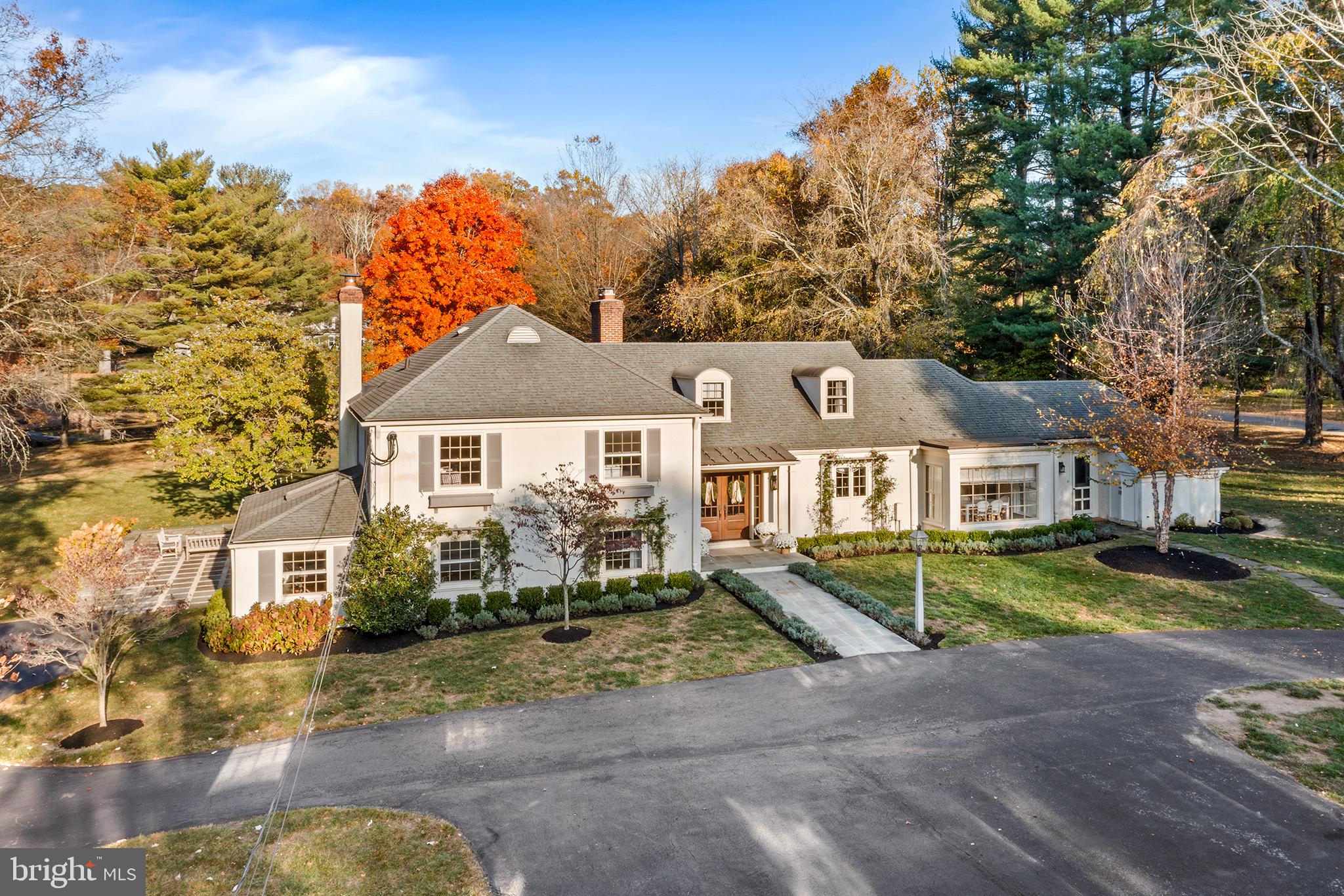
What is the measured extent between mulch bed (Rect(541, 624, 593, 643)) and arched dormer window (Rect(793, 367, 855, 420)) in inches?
434

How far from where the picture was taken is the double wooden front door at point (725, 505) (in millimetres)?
22078

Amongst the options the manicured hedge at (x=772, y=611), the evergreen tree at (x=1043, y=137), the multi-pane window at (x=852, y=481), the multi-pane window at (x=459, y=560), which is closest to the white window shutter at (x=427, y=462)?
the multi-pane window at (x=459, y=560)

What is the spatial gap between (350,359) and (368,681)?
1043 cm

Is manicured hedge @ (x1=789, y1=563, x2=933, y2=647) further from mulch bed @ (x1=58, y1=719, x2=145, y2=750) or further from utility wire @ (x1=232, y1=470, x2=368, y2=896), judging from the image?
mulch bed @ (x1=58, y1=719, x2=145, y2=750)

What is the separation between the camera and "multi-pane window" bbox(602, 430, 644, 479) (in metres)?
18.6

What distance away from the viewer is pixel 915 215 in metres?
35.3

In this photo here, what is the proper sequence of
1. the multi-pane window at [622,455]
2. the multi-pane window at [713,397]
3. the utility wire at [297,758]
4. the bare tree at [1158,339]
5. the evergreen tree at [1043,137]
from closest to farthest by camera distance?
the utility wire at [297,758] < the multi-pane window at [622,455] < the bare tree at [1158,339] < the multi-pane window at [713,397] < the evergreen tree at [1043,137]

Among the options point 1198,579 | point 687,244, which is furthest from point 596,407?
point 687,244

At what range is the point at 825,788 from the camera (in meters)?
9.89

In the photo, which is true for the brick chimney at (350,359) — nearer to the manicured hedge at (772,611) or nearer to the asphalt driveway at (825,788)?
the manicured hedge at (772,611)

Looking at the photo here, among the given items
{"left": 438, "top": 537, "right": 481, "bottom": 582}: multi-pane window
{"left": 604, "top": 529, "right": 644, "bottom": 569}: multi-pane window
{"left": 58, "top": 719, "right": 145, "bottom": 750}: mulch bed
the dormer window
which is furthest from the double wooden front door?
{"left": 58, "top": 719, "right": 145, "bottom": 750}: mulch bed

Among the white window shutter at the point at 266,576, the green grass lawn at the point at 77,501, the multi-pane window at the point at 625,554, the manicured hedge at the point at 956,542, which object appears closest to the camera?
the white window shutter at the point at 266,576

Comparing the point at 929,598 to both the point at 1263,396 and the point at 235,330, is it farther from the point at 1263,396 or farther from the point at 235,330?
the point at 1263,396

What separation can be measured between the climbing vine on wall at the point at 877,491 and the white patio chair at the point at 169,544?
20.7 m
